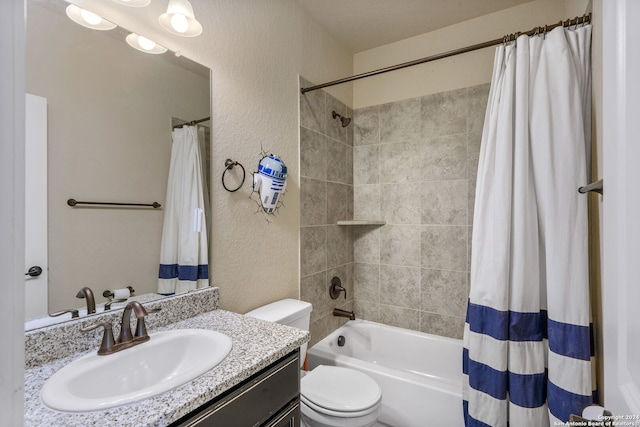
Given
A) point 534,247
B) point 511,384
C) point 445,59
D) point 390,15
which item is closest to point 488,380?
point 511,384

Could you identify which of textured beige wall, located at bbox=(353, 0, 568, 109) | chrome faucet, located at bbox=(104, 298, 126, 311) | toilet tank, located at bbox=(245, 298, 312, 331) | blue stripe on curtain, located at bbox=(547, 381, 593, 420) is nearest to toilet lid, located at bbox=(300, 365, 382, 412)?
toilet tank, located at bbox=(245, 298, 312, 331)

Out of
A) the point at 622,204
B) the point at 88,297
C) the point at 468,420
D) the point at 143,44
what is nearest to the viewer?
the point at 622,204

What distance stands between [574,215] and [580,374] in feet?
2.07

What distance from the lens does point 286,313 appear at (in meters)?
1.56

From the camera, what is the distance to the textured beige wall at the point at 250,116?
55.4 inches

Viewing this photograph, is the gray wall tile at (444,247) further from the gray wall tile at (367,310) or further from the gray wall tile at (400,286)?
the gray wall tile at (367,310)

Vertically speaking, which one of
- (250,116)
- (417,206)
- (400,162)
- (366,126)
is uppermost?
(366,126)

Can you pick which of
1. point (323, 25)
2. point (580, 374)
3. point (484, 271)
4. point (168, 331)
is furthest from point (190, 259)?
point (323, 25)

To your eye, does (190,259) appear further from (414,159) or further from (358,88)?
(358,88)

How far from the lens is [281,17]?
1.84 meters

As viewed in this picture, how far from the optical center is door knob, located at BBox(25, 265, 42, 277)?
88cm

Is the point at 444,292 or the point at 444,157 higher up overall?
the point at 444,157

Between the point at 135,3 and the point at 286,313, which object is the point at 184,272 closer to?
the point at 286,313

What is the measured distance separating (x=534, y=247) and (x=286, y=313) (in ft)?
3.99
